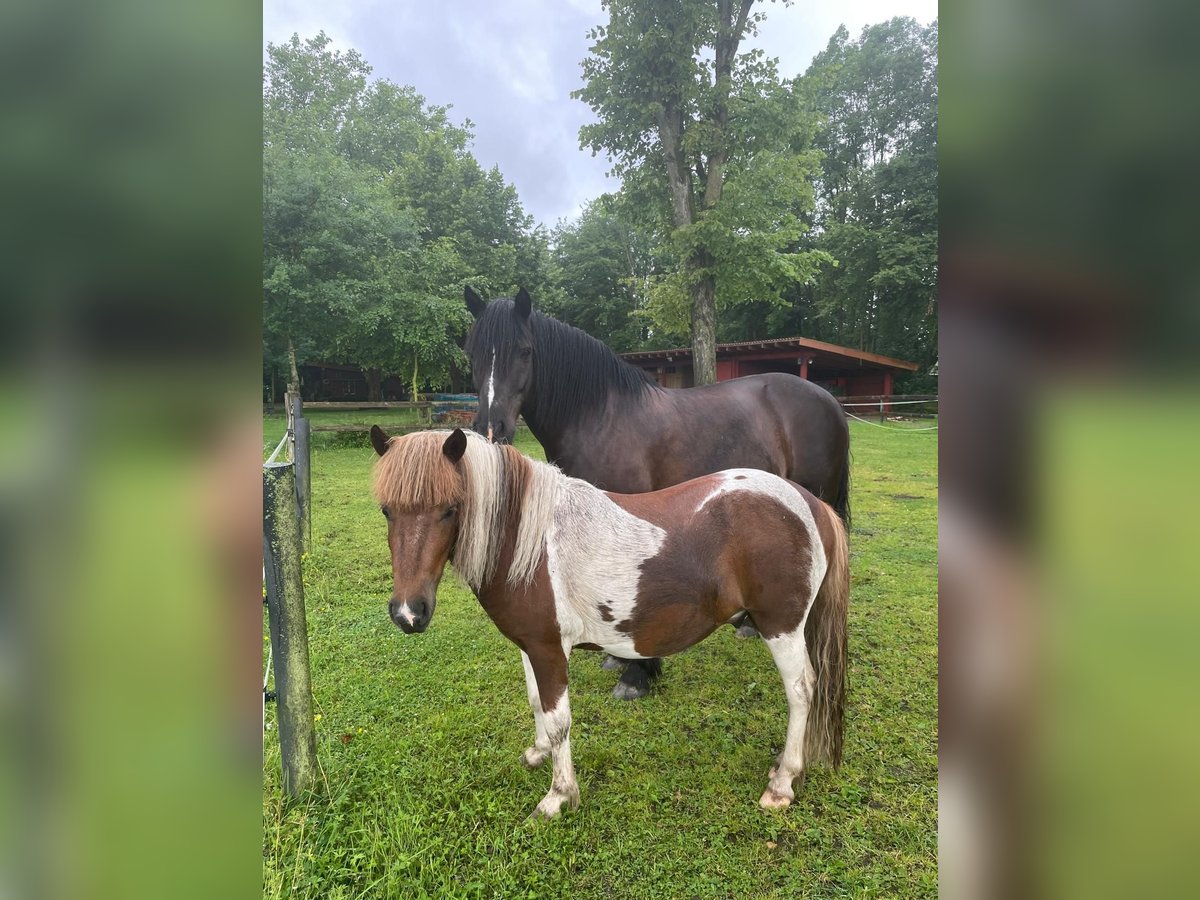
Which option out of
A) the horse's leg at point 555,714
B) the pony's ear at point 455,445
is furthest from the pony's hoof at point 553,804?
the pony's ear at point 455,445

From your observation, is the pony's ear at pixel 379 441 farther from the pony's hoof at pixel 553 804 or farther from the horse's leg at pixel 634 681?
the horse's leg at pixel 634 681

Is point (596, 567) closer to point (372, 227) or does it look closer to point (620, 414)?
point (620, 414)

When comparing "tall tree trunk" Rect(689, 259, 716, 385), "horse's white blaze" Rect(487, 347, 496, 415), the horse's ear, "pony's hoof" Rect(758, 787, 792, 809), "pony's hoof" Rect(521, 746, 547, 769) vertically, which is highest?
"tall tree trunk" Rect(689, 259, 716, 385)

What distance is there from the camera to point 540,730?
248 cm

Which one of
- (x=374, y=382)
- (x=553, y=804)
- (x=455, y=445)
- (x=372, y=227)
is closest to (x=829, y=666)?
(x=553, y=804)

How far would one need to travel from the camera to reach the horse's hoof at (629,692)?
120 inches

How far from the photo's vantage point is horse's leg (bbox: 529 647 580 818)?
7.11 ft

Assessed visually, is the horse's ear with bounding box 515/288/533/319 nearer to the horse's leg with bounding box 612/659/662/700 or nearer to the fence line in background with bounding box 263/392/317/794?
the fence line in background with bounding box 263/392/317/794

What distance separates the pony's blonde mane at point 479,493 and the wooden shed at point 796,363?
1394cm

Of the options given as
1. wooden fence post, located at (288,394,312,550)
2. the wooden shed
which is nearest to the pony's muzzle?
wooden fence post, located at (288,394,312,550)

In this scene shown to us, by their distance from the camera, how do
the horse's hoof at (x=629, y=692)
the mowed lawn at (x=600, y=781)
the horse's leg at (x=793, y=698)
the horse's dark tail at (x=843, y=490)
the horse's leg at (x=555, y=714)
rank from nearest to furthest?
the mowed lawn at (x=600, y=781), the horse's leg at (x=555, y=714), the horse's leg at (x=793, y=698), the horse's hoof at (x=629, y=692), the horse's dark tail at (x=843, y=490)
